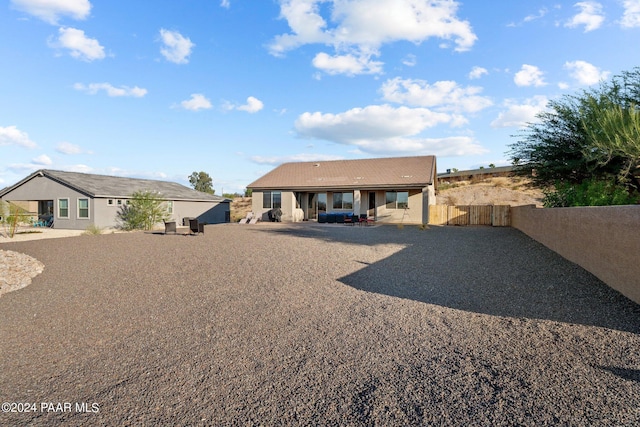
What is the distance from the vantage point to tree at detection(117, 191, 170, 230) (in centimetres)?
2420

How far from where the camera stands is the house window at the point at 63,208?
25203 mm

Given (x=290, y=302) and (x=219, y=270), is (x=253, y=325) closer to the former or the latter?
(x=290, y=302)

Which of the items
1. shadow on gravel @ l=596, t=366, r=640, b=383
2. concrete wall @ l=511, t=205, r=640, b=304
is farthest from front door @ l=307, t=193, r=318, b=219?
shadow on gravel @ l=596, t=366, r=640, b=383

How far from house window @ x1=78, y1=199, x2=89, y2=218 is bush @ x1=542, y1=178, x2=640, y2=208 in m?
27.5

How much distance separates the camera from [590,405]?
3.28m

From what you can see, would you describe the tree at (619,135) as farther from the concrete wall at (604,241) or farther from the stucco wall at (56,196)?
the stucco wall at (56,196)

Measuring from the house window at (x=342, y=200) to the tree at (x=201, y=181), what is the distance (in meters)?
50.6

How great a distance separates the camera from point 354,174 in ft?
92.5

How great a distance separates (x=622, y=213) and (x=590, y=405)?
4.86 metres

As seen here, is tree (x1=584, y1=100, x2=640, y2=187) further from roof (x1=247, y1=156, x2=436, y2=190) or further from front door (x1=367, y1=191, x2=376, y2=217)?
front door (x1=367, y1=191, x2=376, y2=217)

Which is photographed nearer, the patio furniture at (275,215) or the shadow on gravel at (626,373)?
the shadow on gravel at (626,373)

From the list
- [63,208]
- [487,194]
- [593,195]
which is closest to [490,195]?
[487,194]

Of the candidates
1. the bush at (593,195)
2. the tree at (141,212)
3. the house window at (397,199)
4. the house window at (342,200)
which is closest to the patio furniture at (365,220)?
the house window at (342,200)

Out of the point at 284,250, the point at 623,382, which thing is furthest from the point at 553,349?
the point at 284,250
